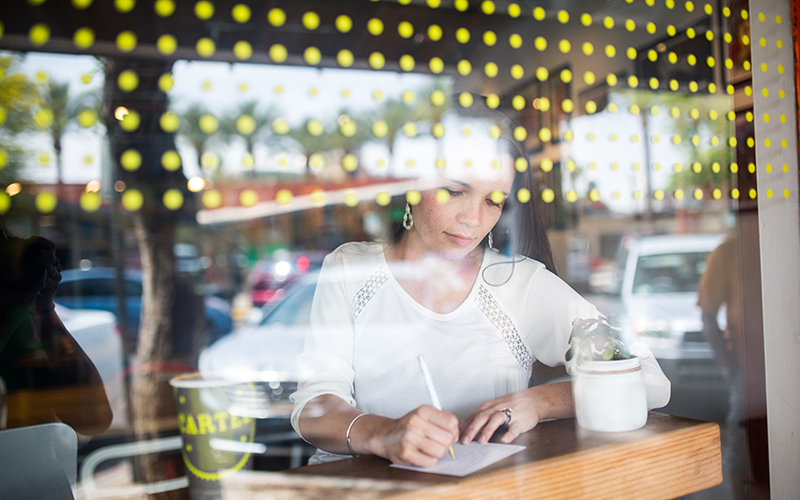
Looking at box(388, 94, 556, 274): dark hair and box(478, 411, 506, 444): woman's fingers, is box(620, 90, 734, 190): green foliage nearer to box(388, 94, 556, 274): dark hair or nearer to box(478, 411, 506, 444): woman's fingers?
box(388, 94, 556, 274): dark hair

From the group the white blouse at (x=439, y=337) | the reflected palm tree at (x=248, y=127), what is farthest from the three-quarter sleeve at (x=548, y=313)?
the reflected palm tree at (x=248, y=127)

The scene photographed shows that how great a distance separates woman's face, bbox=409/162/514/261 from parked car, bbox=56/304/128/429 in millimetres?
935

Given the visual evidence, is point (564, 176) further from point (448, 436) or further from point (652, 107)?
point (448, 436)

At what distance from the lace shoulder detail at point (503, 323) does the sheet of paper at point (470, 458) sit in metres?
0.33

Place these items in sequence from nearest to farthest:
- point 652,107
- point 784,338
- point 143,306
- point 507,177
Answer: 1. point 507,177
2. point 784,338
3. point 652,107
4. point 143,306

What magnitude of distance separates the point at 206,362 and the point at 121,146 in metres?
2.36

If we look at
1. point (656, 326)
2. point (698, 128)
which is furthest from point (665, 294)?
point (698, 128)

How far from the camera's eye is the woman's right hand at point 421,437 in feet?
2.89

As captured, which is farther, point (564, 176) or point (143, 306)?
point (143, 306)

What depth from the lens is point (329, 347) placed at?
1258 millimetres

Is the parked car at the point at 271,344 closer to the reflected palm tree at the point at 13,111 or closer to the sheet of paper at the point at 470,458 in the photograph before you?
the sheet of paper at the point at 470,458

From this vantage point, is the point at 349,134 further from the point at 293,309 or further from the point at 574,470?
the point at 293,309

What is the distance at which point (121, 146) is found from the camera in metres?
0.94

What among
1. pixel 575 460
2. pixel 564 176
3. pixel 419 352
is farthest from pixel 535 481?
pixel 564 176
